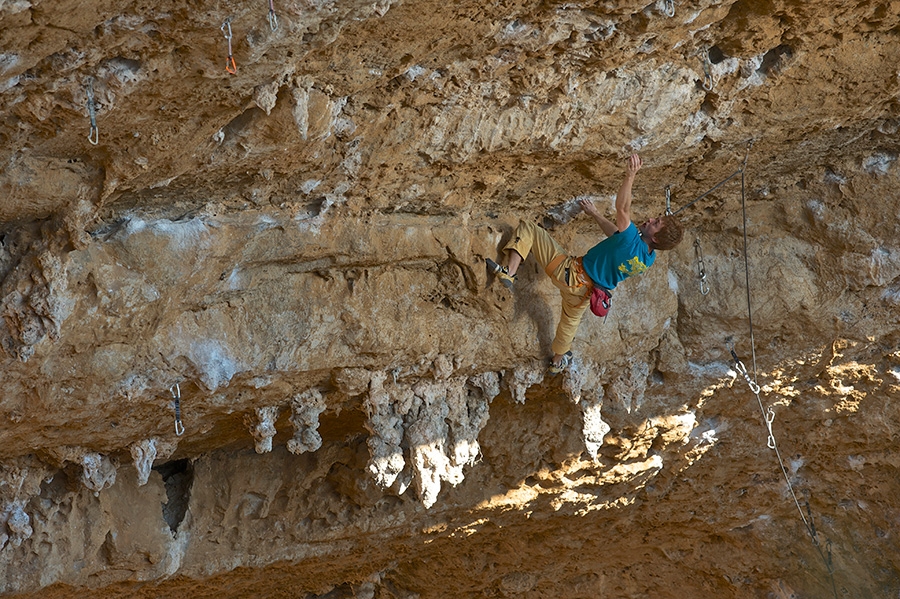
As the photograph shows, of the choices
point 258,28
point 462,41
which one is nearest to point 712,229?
point 462,41

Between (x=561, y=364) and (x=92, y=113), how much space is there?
9.03 feet

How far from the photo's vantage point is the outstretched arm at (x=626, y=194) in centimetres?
368

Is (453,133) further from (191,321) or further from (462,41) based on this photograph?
(191,321)

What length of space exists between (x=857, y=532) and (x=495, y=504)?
276cm

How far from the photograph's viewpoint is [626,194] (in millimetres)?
3713

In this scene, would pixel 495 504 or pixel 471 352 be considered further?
pixel 495 504

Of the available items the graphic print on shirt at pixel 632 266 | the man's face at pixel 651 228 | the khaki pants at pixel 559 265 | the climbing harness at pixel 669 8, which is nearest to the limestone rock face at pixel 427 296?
the climbing harness at pixel 669 8

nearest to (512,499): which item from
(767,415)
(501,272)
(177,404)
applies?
(767,415)

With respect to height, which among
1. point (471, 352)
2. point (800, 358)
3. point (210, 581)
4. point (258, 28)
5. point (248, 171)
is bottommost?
point (210, 581)

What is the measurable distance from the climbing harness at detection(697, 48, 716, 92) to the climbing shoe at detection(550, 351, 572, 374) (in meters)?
1.60

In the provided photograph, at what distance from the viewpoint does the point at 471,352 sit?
14.6ft

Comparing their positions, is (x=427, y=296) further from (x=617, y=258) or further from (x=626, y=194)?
(x=626, y=194)

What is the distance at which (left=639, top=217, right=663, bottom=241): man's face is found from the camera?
3.93 meters

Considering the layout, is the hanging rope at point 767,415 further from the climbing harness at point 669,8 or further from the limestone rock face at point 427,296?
the climbing harness at point 669,8
